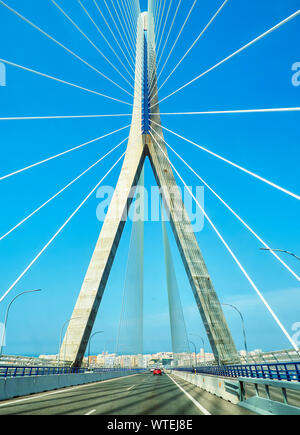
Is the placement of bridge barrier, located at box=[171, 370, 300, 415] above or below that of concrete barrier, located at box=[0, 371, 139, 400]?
below

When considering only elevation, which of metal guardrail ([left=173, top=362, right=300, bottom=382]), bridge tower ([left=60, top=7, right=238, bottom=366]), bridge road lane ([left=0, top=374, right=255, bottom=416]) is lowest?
bridge road lane ([left=0, top=374, right=255, bottom=416])

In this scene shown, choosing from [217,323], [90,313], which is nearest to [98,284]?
[90,313]

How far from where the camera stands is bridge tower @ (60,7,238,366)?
24625mm

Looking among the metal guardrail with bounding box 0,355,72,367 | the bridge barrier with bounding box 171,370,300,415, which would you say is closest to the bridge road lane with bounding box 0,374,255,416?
the bridge barrier with bounding box 171,370,300,415

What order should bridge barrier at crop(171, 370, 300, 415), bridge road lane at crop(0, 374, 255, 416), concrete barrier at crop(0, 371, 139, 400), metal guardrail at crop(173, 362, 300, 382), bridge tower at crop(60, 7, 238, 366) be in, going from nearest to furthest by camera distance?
bridge barrier at crop(171, 370, 300, 415) < bridge road lane at crop(0, 374, 255, 416) < metal guardrail at crop(173, 362, 300, 382) < concrete barrier at crop(0, 371, 139, 400) < bridge tower at crop(60, 7, 238, 366)

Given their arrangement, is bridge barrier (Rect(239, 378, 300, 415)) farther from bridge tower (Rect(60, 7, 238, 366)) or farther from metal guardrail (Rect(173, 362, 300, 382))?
bridge tower (Rect(60, 7, 238, 366))

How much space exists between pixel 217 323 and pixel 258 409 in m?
18.5

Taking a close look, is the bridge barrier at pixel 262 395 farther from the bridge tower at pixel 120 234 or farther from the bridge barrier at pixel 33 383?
the bridge tower at pixel 120 234

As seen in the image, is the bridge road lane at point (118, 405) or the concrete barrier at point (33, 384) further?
the concrete barrier at point (33, 384)

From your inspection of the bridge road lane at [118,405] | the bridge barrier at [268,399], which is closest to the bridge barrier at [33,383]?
the bridge road lane at [118,405]

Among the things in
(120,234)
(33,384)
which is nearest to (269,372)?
(33,384)

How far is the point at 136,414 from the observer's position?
7008 millimetres

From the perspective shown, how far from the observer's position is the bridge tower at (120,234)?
24625 mm
